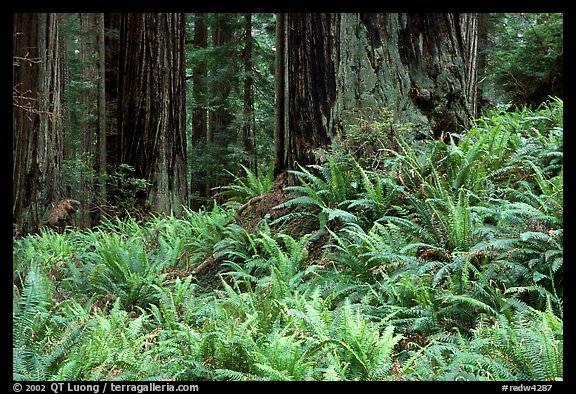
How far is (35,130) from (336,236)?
645cm

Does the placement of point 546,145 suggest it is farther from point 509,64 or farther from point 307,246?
point 509,64

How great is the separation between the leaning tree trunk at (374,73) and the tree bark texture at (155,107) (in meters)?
4.18

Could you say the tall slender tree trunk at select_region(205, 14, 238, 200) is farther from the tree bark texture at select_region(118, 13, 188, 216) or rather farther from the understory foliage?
the understory foliage

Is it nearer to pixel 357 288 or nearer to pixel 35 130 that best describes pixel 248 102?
pixel 35 130

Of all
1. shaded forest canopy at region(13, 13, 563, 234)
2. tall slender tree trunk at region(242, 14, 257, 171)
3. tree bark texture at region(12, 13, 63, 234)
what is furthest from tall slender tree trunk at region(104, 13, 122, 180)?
tall slender tree trunk at region(242, 14, 257, 171)

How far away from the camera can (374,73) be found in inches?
187

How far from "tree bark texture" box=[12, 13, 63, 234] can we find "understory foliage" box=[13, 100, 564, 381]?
3341mm

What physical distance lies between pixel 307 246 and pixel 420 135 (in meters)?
1.56

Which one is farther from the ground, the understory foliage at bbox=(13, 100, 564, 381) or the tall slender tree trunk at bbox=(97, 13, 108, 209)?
the tall slender tree trunk at bbox=(97, 13, 108, 209)

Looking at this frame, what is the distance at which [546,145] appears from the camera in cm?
425

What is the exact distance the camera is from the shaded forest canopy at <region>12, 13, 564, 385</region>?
2.75 metres

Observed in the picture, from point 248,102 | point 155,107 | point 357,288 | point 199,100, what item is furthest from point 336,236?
point 199,100

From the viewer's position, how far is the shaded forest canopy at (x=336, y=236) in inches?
108
